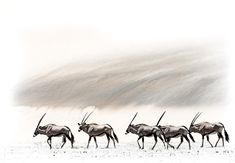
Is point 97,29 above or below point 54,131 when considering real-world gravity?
above

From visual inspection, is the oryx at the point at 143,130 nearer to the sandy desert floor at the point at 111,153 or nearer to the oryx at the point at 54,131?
the sandy desert floor at the point at 111,153

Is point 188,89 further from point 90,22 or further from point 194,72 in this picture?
point 90,22

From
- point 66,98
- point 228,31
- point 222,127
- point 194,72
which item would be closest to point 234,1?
point 228,31

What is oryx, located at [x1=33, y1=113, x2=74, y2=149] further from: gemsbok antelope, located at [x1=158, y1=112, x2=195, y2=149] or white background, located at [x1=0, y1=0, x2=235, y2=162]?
gemsbok antelope, located at [x1=158, y1=112, x2=195, y2=149]

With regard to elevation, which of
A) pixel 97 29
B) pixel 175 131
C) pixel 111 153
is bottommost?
pixel 111 153

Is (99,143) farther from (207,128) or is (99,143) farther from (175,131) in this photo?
(207,128)

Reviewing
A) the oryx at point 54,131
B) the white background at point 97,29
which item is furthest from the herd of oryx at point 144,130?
the white background at point 97,29

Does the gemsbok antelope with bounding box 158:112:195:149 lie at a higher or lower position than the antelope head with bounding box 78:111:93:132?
lower

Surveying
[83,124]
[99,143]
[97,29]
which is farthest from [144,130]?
[97,29]

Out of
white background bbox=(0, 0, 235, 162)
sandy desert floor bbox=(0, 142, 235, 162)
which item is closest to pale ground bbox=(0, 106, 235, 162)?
sandy desert floor bbox=(0, 142, 235, 162)

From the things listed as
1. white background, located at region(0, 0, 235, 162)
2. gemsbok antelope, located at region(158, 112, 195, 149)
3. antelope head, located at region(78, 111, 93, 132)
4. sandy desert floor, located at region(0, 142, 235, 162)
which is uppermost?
white background, located at region(0, 0, 235, 162)

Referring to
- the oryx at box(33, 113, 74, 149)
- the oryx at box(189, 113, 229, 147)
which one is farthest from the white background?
the oryx at box(33, 113, 74, 149)

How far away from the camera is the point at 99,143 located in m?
3.91

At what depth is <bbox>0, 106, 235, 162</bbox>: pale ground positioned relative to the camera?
386cm
